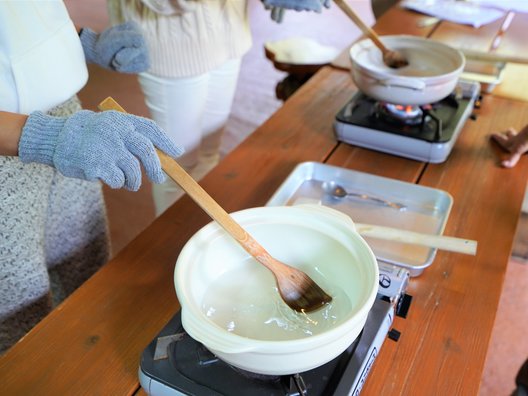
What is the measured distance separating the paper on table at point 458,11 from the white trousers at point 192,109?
80 centimetres

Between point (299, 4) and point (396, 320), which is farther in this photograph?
point (299, 4)

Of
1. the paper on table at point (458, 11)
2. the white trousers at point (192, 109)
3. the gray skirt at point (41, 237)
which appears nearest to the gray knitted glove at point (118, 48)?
the gray skirt at point (41, 237)

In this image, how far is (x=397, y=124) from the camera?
3.72 feet

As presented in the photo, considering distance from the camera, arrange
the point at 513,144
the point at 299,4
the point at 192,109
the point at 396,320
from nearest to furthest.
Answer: the point at 396,320 < the point at 513,144 < the point at 299,4 < the point at 192,109

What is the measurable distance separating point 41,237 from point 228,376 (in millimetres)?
525

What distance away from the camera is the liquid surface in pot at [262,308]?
63 centimetres

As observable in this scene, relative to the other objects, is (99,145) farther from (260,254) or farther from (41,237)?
(41,237)

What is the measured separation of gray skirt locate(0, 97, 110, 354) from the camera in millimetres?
871

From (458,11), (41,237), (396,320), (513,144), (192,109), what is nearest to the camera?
(396,320)

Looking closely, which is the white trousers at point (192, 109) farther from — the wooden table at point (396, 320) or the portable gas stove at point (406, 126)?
the portable gas stove at point (406, 126)

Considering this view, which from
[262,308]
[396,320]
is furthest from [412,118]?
[262,308]

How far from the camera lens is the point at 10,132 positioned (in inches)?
26.4

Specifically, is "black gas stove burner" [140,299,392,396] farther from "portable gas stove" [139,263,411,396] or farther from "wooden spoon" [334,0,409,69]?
"wooden spoon" [334,0,409,69]

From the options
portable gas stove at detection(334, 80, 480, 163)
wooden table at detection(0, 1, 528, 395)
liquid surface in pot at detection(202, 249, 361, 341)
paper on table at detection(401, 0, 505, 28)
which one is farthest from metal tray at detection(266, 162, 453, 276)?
paper on table at detection(401, 0, 505, 28)
